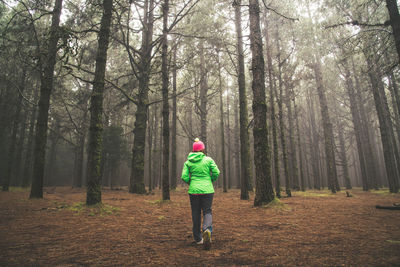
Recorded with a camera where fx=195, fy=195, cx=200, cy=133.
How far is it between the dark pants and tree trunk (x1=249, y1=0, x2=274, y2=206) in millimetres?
4224

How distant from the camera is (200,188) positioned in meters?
3.53

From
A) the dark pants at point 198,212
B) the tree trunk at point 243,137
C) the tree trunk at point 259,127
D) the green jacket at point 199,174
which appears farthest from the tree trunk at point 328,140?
the dark pants at point 198,212

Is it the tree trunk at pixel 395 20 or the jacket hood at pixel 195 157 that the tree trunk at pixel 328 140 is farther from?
the jacket hood at pixel 195 157

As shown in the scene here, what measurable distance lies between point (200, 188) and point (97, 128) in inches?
180

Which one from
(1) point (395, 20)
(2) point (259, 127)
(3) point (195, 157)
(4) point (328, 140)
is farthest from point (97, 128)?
(4) point (328, 140)

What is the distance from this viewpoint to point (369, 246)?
2.94m

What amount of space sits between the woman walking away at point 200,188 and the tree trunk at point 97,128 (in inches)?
156

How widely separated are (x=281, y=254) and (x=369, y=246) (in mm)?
1416

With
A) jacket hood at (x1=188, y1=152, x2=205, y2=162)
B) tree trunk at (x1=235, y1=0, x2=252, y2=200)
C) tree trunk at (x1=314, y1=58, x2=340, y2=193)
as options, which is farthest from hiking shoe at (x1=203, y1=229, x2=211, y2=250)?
tree trunk at (x1=314, y1=58, x2=340, y2=193)

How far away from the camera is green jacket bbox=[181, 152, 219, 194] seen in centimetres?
355

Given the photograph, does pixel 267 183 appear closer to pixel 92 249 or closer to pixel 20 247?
pixel 92 249

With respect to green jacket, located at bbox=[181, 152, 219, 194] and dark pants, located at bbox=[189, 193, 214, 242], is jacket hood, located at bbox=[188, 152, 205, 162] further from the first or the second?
dark pants, located at bbox=[189, 193, 214, 242]

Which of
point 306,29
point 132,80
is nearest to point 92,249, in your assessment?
point 132,80

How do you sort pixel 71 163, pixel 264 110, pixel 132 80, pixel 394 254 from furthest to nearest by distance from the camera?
1. pixel 71 163
2. pixel 132 80
3. pixel 264 110
4. pixel 394 254
